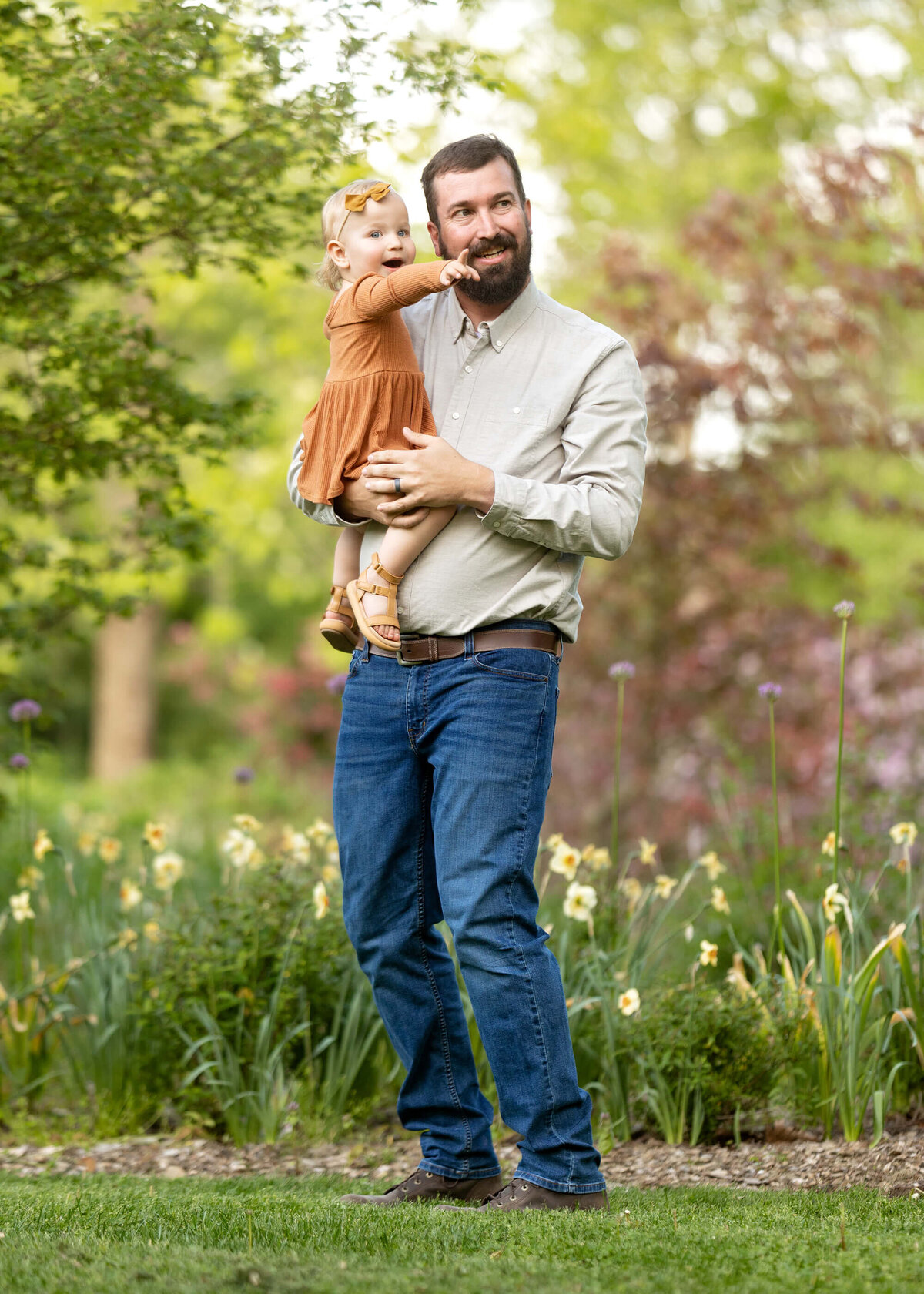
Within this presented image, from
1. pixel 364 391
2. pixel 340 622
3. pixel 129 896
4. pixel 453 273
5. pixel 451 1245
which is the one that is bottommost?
pixel 451 1245

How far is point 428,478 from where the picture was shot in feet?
8.65

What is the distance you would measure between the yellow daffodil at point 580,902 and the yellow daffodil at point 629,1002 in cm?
30

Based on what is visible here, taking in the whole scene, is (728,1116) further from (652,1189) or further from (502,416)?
(502,416)

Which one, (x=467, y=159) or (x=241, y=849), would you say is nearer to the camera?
(x=467, y=159)

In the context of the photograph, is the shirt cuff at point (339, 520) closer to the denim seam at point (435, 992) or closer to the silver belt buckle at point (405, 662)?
the silver belt buckle at point (405, 662)

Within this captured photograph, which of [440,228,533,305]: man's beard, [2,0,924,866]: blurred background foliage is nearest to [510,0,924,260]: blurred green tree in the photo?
[2,0,924,866]: blurred background foliage

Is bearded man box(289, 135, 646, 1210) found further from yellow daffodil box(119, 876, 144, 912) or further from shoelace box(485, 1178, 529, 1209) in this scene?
yellow daffodil box(119, 876, 144, 912)

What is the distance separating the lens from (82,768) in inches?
688

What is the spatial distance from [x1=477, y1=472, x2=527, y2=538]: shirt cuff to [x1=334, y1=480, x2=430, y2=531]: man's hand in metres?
0.16

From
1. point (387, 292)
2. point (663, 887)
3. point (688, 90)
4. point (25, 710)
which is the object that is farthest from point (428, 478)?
point (688, 90)

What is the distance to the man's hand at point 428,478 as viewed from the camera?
8.62ft

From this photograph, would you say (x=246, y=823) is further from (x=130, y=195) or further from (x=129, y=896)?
(x=130, y=195)

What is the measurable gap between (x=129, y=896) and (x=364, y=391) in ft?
6.84

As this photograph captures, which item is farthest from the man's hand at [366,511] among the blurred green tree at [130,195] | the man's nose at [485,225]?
the blurred green tree at [130,195]
